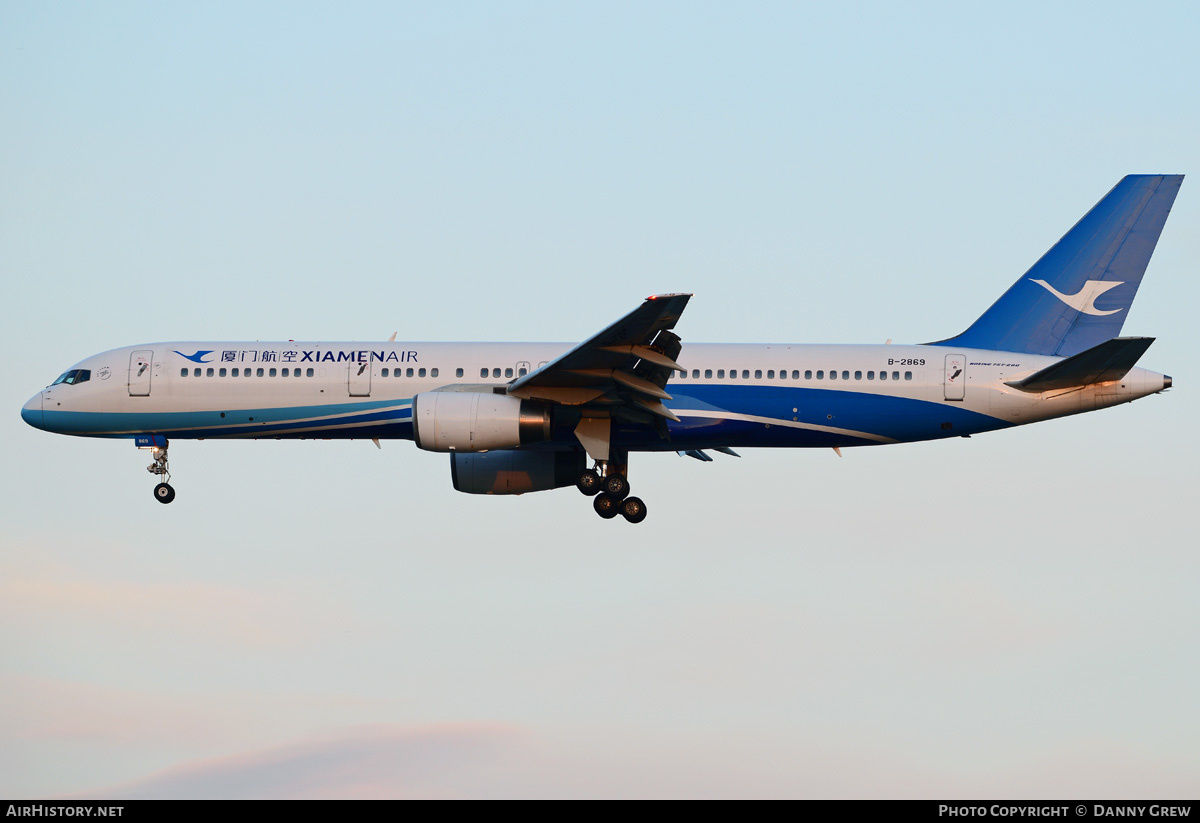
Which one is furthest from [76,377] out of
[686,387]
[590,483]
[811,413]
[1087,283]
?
[1087,283]

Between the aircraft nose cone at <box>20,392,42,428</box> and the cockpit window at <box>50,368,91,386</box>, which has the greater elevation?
the cockpit window at <box>50,368,91,386</box>

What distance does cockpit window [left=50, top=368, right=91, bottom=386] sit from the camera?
37.0 m

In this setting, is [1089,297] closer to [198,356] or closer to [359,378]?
[359,378]

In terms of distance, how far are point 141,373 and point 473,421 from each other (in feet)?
32.7

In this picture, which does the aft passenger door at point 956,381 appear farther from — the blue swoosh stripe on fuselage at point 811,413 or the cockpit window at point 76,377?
the cockpit window at point 76,377

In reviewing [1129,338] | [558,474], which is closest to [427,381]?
[558,474]

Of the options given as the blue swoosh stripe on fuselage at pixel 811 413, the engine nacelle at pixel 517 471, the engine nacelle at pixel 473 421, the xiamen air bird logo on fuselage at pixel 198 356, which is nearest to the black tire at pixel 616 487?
the blue swoosh stripe on fuselage at pixel 811 413

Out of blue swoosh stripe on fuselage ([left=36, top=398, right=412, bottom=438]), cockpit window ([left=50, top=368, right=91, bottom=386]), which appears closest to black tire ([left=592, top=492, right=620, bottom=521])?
blue swoosh stripe on fuselage ([left=36, top=398, right=412, bottom=438])

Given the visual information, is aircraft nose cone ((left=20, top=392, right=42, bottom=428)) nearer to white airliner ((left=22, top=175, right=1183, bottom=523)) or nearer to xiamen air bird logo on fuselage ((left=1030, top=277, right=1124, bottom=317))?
white airliner ((left=22, top=175, right=1183, bottom=523))

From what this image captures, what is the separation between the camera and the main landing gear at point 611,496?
34.8m

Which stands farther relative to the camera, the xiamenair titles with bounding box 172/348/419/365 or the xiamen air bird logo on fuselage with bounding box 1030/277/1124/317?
the xiamen air bird logo on fuselage with bounding box 1030/277/1124/317

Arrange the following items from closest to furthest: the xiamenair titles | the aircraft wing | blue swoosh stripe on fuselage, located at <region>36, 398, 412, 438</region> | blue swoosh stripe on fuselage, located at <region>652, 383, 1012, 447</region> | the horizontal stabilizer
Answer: the aircraft wing < the horizontal stabilizer < blue swoosh stripe on fuselage, located at <region>652, 383, 1012, 447</region> < blue swoosh stripe on fuselage, located at <region>36, 398, 412, 438</region> < the xiamenair titles

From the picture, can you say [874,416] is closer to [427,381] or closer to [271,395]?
[427,381]

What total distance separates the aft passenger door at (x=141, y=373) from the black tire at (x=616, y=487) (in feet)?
39.1
